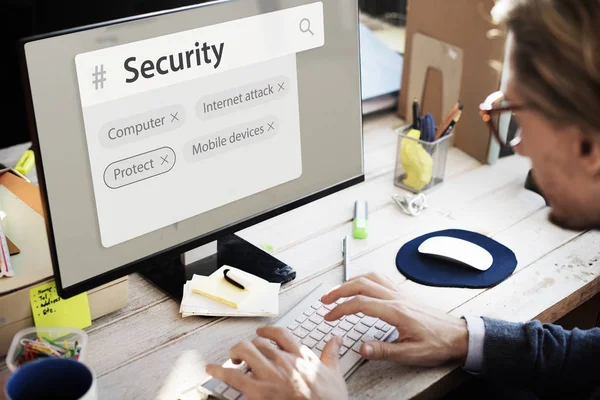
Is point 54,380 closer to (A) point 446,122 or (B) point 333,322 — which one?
(B) point 333,322

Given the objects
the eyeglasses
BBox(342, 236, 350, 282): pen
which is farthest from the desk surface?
the eyeglasses

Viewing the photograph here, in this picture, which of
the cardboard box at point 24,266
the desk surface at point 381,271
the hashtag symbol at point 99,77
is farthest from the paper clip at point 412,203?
the hashtag symbol at point 99,77

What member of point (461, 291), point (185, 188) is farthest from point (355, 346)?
point (185, 188)

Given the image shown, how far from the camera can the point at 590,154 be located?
84cm

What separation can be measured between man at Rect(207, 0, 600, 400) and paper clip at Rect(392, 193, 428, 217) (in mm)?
338

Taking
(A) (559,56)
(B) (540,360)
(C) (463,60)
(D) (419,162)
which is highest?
(A) (559,56)

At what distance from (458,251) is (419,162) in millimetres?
276

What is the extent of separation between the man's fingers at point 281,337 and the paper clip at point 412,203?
507 millimetres

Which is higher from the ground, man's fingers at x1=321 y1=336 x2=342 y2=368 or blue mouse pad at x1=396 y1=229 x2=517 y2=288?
man's fingers at x1=321 y1=336 x2=342 y2=368

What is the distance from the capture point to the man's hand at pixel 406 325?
1.00 m

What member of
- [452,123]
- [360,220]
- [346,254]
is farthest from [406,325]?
[452,123]

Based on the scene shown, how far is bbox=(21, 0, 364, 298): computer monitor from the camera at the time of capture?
3.05ft

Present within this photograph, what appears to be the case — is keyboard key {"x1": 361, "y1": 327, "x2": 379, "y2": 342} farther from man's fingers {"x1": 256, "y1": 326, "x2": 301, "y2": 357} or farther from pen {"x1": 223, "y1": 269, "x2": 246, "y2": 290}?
pen {"x1": 223, "y1": 269, "x2": 246, "y2": 290}

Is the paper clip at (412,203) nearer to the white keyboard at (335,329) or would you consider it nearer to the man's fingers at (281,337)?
the white keyboard at (335,329)
